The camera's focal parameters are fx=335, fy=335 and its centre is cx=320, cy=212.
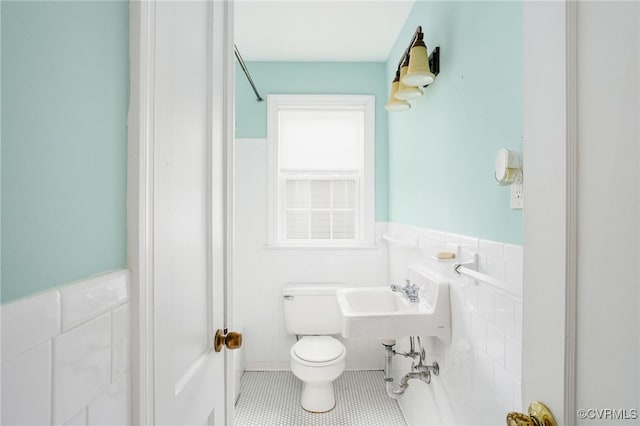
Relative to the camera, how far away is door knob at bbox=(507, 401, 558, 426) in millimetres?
515

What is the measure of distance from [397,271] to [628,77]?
2167 mm

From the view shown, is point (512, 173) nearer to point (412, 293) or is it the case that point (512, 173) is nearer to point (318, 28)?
point (412, 293)

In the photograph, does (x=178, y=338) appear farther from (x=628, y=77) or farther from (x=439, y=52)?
Result: (x=439, y=52)

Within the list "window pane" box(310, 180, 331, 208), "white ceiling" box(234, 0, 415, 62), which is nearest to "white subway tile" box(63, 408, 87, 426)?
"white ceiling" box(234, 0, 415, 62)

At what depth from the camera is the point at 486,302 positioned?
1.23 metres

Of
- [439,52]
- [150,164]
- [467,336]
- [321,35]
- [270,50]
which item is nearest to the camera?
[150,164]

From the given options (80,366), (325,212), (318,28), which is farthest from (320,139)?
(80,366)

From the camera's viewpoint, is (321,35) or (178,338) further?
(321,35)

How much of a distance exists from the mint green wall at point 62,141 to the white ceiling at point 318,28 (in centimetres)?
186

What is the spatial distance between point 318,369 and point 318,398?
0.26 meters

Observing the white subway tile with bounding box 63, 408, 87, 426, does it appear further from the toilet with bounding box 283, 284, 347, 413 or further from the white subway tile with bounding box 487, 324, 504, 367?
the toilet with bounding box 283, 284, 347, 413

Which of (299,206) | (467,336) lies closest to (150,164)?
(467,336)

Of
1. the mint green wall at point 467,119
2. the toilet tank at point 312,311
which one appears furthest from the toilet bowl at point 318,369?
the mint green wall at point 467,119

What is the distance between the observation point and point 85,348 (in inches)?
17.9
